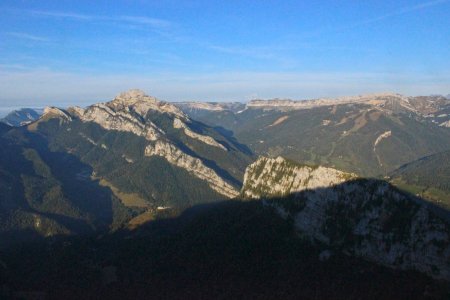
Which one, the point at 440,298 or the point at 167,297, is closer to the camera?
the point at 440,298

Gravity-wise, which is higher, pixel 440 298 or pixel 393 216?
pixel 393 216

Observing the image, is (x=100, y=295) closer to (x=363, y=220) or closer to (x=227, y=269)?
(x=227, y=269)

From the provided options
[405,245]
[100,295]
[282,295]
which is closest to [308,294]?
[282,295]

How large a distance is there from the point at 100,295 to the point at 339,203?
95805 mm

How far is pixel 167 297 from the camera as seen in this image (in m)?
185

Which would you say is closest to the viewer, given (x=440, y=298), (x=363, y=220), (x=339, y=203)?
(x=440, y=298)

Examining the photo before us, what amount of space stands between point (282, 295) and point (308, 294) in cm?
881

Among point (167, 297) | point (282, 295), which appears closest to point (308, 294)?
point (282, 295)

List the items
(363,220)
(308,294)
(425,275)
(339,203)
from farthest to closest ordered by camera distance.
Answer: (339,203) → (363,220) → (308,294) → (425,275)

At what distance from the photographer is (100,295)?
651 ft

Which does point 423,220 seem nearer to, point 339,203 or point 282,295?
point 339,203

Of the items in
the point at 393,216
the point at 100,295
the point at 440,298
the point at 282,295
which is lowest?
the point at 100,295

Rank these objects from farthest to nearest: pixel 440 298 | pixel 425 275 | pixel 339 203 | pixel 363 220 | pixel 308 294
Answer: pixel 339 203
pixel 363 220
pixel 308 294
pixel 425 275
pixel 440 298

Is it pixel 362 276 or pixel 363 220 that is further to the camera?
pixel 363 220
